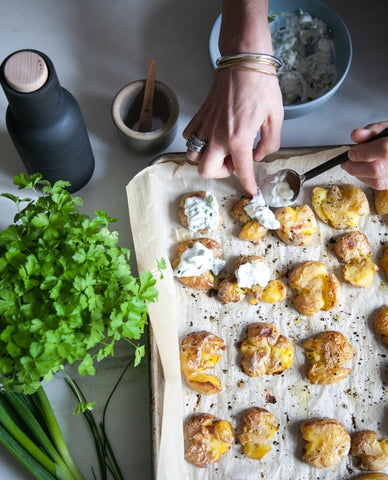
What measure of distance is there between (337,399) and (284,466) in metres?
0.24

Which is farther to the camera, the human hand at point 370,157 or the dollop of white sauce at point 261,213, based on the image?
the dollop of white sauce at point 261,213

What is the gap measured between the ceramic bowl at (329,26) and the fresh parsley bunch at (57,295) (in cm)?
Result: 76

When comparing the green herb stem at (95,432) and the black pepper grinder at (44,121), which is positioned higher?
the black pepper grinder at (44,121)

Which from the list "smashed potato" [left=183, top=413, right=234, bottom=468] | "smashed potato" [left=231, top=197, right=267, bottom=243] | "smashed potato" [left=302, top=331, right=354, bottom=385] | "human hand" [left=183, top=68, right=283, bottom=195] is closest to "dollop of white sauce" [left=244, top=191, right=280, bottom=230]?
"smashed potato" [left=231, top=197, right=267, bottom=243]

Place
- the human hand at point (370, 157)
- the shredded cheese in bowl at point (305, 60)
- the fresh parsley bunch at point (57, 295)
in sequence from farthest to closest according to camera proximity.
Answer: the shredded cheese in bowl at point (305, 60), the human hand at point (370, 157), the fresh parsley bunch at point (57, 295)

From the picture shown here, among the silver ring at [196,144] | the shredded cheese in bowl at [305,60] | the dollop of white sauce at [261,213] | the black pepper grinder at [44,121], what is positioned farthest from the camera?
the shredded cheese in bowl at [305,60]

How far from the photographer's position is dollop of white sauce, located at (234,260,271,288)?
1.60 metres

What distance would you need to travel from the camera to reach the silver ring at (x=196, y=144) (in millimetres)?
1547

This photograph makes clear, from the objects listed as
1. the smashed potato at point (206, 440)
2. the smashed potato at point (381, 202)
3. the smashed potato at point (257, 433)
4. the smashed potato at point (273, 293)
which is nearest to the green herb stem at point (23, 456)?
the smashed potato at point (206, 440)

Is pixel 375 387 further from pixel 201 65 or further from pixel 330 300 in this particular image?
pixel 201 65

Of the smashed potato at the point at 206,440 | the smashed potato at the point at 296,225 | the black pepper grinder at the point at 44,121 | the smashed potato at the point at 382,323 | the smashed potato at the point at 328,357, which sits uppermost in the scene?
the black pepper grinder at the point at 44,121

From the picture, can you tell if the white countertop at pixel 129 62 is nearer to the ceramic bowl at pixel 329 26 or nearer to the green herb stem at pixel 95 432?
the ceramic bowl at pixel 329 26

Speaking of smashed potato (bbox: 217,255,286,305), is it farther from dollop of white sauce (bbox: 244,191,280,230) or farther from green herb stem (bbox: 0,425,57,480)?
green herb stem (bbox: 0,425,57,480)

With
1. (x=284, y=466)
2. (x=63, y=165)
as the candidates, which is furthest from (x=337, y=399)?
(x=63, y=165)
